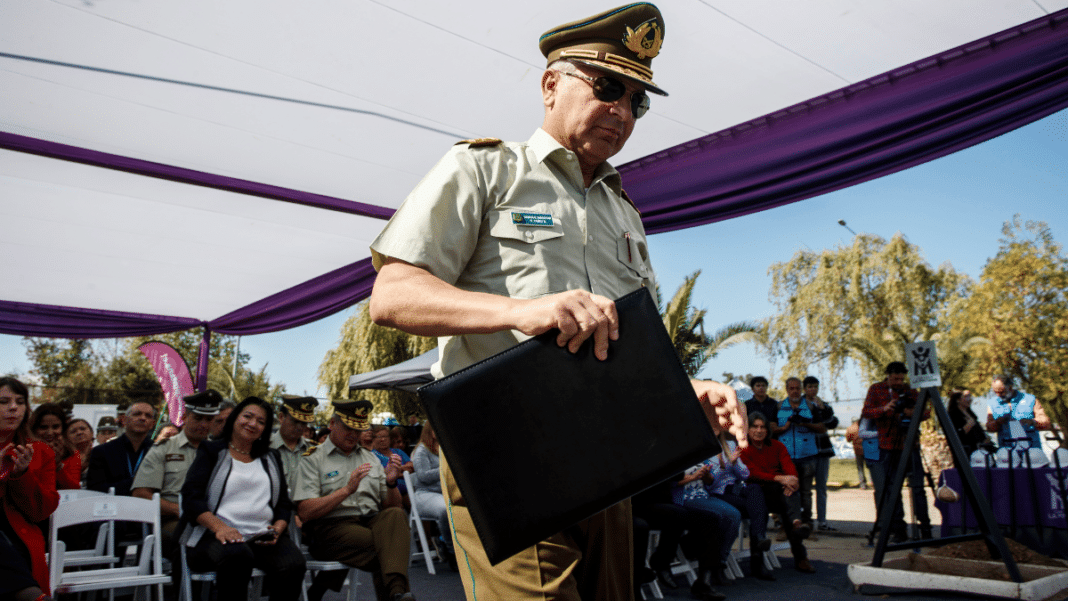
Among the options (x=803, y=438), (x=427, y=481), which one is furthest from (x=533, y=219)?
(x=803, y=438)

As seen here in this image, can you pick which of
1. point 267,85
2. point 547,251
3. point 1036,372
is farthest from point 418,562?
point 1036,372

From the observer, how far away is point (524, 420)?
1.00 metres

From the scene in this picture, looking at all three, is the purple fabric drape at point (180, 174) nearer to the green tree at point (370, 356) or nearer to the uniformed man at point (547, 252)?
the uniformed man at point (547, 252)

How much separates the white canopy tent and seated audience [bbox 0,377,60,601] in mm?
2051

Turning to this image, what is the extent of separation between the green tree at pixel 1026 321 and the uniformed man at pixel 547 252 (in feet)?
75.8

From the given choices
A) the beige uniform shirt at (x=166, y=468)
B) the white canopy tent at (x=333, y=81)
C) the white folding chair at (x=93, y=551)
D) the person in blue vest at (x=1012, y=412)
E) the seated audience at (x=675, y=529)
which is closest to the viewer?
the white canopy tent at (x=333, y=81)

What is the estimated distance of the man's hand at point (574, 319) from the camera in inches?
37.9

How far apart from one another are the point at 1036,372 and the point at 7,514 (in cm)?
2422

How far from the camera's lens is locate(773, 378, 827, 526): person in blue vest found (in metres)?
8.52

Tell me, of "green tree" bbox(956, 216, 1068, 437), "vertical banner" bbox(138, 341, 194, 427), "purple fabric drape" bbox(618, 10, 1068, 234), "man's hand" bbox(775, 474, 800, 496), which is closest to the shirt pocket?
"purple fabric drape" bbox(618, 10, 1068, 234)

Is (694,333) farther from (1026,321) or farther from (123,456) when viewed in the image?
(123,456)

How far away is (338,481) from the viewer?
5.18m

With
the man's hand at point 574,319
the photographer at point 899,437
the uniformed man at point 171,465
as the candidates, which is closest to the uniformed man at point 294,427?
the uniformed man at point 171,465

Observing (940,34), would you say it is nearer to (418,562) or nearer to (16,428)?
(16,428)
